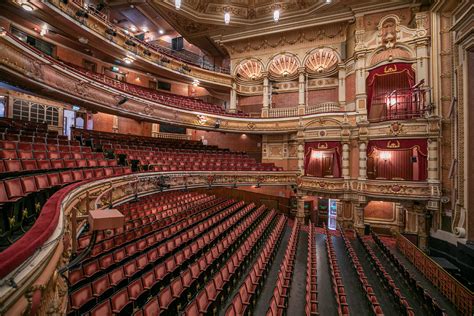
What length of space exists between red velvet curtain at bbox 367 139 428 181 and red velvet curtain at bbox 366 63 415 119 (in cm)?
114

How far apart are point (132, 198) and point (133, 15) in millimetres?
7378

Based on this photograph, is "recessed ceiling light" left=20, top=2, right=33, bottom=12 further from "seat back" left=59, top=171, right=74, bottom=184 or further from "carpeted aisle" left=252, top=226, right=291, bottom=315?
"carpeted aisle" left=252, top=226, right=291, bottom=315

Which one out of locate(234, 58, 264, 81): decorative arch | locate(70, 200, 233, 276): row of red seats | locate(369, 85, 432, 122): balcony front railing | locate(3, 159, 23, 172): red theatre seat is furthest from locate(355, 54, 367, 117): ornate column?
locate(3, 159, 23, 172): red theatre seat

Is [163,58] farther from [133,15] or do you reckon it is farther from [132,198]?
[132,198]

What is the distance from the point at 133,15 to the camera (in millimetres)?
8242

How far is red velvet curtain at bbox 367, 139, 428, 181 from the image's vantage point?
5.81 metres

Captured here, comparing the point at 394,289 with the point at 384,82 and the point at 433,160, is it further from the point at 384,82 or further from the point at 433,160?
the point at 384,82

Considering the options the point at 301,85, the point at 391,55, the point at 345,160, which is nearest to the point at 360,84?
the point at 391,55

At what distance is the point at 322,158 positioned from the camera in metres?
7.40

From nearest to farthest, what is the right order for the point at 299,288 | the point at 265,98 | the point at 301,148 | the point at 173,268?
the point at 173,268 < the point at 299,288 < the point at 301,148 < the point at 265,98

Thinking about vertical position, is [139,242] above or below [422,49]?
below

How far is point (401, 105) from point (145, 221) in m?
6.83

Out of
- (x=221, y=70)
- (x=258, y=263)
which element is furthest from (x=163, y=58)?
(x=258, y=263)

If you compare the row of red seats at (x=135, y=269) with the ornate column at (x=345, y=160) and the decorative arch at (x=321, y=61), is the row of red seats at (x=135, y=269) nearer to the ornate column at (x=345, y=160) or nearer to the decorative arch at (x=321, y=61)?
the ornate column at (x=345, y=160)
